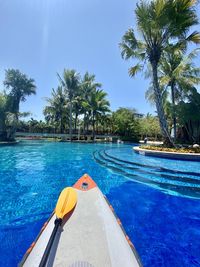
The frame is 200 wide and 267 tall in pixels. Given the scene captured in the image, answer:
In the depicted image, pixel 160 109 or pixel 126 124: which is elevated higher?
Result: pixel 126 124

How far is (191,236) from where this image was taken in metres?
3.04

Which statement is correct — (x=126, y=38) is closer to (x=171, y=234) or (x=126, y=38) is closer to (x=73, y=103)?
(x=171, y=234)

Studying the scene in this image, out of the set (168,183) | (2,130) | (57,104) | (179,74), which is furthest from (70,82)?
(168,183)

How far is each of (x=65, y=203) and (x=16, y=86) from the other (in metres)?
26.7

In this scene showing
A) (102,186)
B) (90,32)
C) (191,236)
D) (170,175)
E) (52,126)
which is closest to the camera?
(191,236)

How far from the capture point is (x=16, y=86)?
25625mm

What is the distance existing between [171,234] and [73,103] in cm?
2834

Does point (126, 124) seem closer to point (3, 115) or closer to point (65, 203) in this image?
point (3, 115)

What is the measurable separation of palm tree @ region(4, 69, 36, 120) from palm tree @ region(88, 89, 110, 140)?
942 centimetres

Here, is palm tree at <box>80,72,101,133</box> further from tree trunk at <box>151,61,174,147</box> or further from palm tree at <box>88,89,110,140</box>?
tree trunk at <box>151,61,174,147</box>

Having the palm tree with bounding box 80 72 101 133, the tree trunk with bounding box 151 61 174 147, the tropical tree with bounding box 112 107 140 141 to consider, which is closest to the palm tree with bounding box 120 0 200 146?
the tree trunk with bounding box 151 61 174 147

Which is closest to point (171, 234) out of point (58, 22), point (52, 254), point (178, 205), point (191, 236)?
point (191, 236)

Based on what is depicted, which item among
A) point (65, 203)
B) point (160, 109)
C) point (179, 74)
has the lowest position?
point (65, 203)

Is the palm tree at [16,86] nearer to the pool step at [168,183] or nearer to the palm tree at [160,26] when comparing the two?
the palm tree at [160,26]
